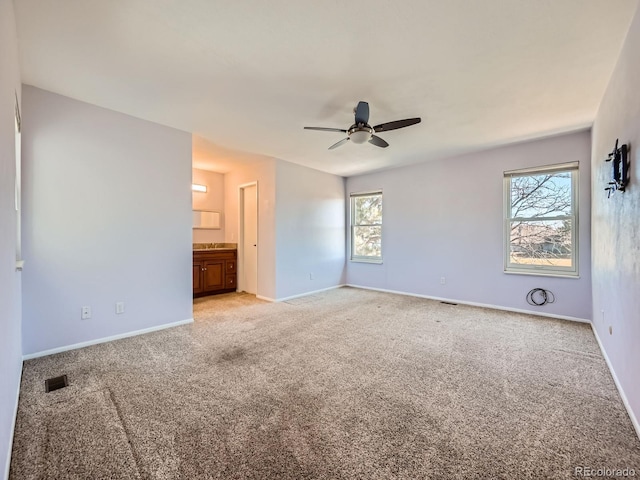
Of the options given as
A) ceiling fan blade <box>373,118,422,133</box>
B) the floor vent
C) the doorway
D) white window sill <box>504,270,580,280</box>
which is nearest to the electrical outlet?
the floor vent

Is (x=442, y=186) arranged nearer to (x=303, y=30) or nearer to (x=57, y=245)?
(x=303, y=30)

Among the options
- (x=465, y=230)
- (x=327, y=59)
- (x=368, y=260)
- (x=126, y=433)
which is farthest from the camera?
(x=368, y=260)

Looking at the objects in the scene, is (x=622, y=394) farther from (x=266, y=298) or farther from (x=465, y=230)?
(x=266, y=298)

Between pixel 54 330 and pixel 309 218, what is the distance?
12.6ft

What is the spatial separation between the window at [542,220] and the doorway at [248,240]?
4205 millimetres

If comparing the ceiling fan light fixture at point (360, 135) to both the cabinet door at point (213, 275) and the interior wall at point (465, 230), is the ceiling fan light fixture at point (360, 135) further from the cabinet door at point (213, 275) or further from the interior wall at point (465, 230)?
the cabinet door at point (213, 275)

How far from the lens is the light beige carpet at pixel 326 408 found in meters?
1.45

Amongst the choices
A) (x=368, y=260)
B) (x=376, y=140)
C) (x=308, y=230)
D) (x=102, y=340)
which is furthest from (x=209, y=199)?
(x=376, y=140)

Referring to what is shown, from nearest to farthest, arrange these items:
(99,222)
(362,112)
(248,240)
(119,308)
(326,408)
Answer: (326,408), (362,112), (99,222), (119,308), (248,240)

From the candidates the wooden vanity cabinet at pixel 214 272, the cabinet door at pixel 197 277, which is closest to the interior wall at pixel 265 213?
the wooden vanity cabinet at pixel 214 272

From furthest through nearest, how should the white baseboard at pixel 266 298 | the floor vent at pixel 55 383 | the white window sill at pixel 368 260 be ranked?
the white window sill at pixel 368 260 → the white baseboard at pixel 266 298 → the floor vent at pixel 55 383

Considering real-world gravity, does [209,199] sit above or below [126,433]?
above

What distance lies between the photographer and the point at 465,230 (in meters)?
4.73

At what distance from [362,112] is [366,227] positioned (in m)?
3.64
